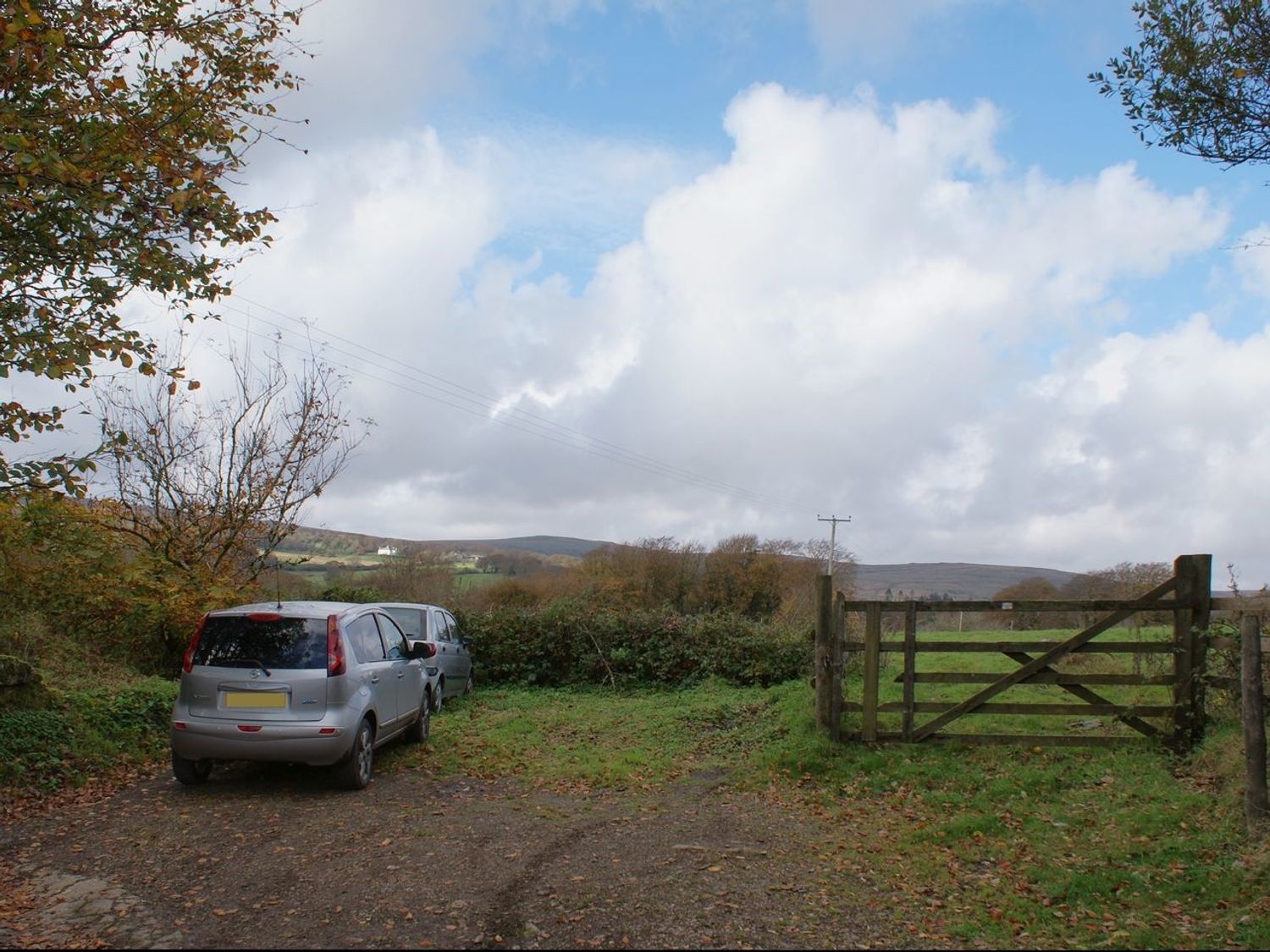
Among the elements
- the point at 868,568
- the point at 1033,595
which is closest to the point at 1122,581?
the point at 1033,595

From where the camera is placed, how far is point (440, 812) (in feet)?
24.8

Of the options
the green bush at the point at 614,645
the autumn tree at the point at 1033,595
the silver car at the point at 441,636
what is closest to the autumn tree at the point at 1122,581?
the autumn tree at the point at 1033,595

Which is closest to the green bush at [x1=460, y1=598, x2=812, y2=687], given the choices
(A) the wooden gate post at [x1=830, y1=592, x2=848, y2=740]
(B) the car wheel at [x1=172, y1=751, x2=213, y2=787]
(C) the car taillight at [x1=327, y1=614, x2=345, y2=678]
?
(A) the wooden gate post at [x1=830, y1=592, x2=848, y2=740]

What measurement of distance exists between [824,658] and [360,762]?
4.75 m

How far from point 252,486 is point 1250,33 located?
51.8 ft

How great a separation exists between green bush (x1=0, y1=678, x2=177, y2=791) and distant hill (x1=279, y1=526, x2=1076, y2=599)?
7244mm

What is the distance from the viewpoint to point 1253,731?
21.2 ft

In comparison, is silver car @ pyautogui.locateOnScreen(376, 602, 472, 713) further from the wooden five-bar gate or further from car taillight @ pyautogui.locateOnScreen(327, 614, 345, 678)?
the wooden five-bar gate

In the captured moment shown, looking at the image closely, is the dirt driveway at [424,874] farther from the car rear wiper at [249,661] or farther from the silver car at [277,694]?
the car rear wiper at [249,661]

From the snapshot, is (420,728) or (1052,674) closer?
(1052,674)

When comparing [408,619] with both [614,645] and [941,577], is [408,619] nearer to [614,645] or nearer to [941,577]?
[614,645]

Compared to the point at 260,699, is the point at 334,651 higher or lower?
higher

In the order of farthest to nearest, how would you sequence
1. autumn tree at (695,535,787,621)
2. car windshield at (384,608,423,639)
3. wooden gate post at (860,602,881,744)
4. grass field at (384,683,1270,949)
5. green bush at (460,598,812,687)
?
autumn tree at (695,535,787,621), green bush at (460,598,812,687), car windshield at (384,608,423,639), wooden gate post at (860,602,881,744), grass field at (384,683,1270,949)

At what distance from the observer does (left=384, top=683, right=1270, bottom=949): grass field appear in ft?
17.1
